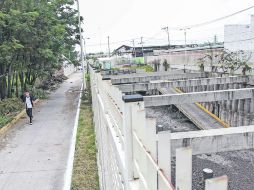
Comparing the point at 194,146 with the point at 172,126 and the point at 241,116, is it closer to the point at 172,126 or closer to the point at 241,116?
the point at 241,116

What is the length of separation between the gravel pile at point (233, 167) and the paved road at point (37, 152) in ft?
14.2

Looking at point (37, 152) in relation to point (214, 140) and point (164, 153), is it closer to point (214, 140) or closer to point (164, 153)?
point (214, 140)

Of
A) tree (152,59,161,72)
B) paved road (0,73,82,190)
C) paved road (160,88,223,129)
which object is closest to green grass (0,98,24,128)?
paved road (0,73,82,190)

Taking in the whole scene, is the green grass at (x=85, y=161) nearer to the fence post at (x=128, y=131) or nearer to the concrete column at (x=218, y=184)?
the fence post at (x=128, y=131)

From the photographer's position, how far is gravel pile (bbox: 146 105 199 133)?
Result: 1770cm

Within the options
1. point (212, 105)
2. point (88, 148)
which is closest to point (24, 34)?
point (88, 148)

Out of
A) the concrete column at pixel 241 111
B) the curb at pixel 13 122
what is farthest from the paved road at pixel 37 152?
the concrete column at pixel 241 111

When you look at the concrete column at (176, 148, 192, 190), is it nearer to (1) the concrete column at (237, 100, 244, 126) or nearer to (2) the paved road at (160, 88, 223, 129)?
(1) the concrete column at (237, 100, 244, 126)

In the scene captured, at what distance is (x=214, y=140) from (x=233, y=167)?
404 inches

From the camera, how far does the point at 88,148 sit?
33.1ft

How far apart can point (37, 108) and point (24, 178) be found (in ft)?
36.0

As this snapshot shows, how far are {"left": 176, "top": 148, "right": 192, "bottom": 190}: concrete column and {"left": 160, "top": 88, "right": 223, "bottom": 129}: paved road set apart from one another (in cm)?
1218

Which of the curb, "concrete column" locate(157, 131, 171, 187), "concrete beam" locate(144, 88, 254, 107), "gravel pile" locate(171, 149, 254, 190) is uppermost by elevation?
"concrete column" locate(157, 131, 171, 187)

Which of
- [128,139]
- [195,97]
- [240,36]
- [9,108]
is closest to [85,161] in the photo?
[195,97]
